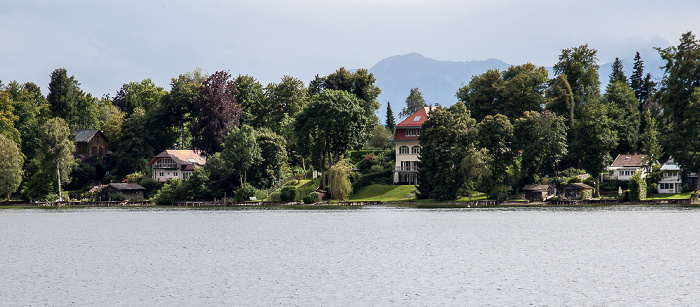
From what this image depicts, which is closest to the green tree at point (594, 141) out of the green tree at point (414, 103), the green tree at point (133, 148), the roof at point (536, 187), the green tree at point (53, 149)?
the roof at point (536, 187)

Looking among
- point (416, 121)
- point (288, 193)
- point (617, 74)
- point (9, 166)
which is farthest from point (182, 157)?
point (617, 74)

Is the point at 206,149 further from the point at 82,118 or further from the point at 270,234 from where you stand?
the point at 270,234

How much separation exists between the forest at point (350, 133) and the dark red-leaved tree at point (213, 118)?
0.75ft

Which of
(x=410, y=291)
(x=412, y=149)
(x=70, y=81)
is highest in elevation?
(x=70, y=81)

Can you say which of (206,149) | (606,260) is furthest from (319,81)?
(606,260)

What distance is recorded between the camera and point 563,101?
351ft

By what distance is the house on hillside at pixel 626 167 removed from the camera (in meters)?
99.3

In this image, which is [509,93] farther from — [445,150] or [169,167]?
[169,167]

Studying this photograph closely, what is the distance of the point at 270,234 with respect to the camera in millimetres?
57844

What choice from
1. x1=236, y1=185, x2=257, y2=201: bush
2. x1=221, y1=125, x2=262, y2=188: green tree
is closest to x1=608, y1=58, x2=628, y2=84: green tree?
x1=221, y1=125, x2=262, y2=188: green tree

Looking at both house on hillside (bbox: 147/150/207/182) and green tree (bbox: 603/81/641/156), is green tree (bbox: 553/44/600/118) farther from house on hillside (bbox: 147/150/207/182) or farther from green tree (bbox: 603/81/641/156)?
house on hillside (bbox: 147/150/207/182)

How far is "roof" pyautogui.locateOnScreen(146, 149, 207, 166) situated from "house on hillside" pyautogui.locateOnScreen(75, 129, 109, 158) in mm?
17905

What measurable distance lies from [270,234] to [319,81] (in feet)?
318

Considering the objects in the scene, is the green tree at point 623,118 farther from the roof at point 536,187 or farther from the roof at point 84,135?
the roof at point 84,135
